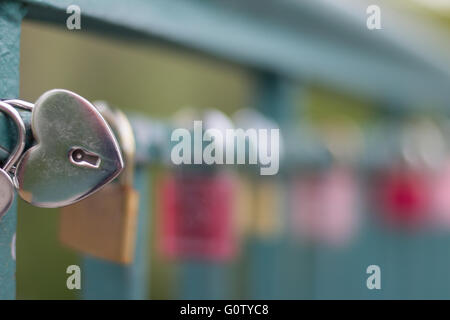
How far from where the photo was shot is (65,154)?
0.35 meters

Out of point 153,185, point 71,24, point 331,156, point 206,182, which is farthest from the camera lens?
point 153,185

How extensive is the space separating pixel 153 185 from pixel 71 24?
135 centimetres

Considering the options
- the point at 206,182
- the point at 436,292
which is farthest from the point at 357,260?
the point at 206,182

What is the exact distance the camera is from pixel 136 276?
0.50m

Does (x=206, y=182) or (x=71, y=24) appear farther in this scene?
(x=206, y=182)

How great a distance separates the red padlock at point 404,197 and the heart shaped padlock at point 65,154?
861mm

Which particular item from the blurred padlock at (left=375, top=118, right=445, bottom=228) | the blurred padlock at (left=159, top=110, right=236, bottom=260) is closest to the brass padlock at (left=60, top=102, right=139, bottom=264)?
the blurred padlock at (left=159, top=110, right=236, bottom=260)

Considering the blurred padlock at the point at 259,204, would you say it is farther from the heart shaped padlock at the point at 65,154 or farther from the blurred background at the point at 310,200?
the heart shaped padlock at the point at 65,154

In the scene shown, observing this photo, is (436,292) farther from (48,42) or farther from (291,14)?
(48,42)

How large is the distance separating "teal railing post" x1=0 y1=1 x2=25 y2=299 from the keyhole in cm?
5

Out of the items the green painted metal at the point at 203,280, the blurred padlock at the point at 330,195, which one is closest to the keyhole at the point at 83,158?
the green painted metal at the point at 203,280

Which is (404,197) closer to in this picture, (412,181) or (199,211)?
(412,181)

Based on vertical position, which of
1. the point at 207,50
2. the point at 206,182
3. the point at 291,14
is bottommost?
the point at 206,182

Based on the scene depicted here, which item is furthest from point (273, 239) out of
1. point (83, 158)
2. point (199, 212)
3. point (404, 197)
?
point (83, 158)
